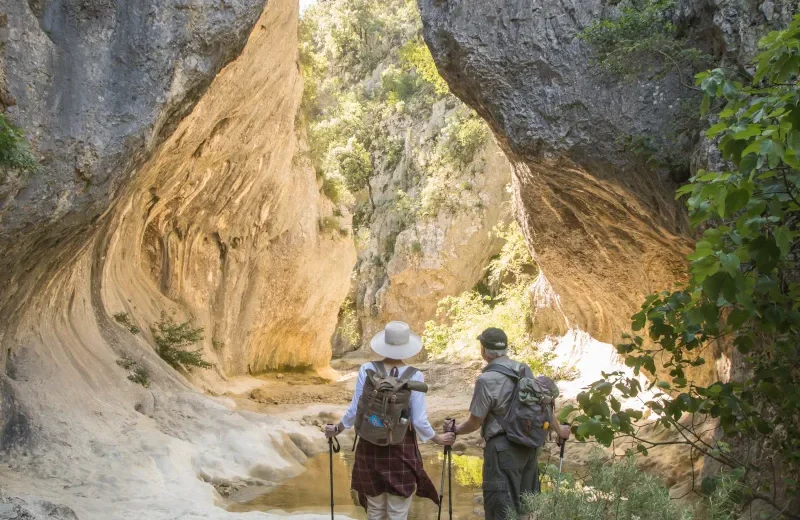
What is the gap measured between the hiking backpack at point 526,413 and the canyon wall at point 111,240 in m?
3.19

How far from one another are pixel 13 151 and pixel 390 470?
4.17 m

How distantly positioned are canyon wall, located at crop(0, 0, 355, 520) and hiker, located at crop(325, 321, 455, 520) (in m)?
2.45

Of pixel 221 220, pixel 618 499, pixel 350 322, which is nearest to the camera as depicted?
pixel 618 499

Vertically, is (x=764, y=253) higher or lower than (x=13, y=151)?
lower

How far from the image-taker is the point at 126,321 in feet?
40.8

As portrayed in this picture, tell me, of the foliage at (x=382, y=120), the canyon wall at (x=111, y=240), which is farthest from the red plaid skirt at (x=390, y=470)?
the foliage at (x=382, y=120)

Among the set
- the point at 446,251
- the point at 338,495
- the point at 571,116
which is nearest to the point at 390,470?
the point at 338,495

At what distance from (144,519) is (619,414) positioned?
14.1ft

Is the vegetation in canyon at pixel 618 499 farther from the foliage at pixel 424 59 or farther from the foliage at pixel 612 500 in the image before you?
the foliage at pixel 424 59

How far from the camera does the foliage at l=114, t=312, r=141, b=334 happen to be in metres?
12.1

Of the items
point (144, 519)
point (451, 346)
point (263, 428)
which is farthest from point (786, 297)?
point (451, 346)

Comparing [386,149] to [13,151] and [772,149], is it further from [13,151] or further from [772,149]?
[772,149]

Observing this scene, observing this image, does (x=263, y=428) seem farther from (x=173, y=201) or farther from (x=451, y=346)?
(x=451, y=346)

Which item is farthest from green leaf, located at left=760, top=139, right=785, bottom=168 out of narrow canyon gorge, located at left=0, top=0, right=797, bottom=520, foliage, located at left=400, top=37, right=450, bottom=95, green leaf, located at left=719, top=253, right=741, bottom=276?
foliage, located at left=400, top=37, right=450, bottom=95
